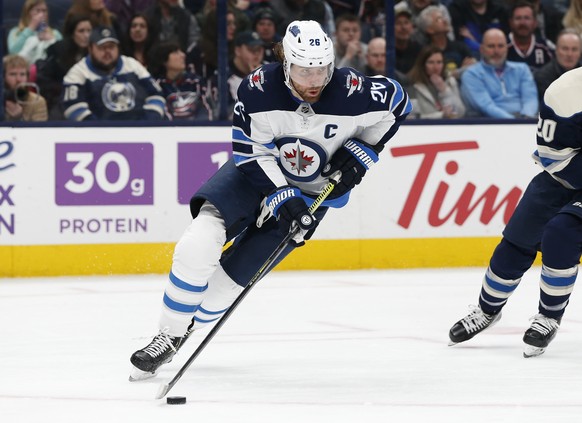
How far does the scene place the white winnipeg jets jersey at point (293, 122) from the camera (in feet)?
13.6

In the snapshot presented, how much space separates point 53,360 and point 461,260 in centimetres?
368

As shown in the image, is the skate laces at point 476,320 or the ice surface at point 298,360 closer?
the ice surface at point 298,360

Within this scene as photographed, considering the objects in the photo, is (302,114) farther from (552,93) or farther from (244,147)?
(552,93)

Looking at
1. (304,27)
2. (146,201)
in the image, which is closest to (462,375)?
(304,27)

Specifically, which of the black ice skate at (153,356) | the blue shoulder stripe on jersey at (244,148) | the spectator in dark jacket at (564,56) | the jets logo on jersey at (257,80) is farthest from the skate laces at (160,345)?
the spectator in dark jacket at (564,56)

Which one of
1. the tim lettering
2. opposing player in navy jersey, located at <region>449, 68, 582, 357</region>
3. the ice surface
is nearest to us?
the ice surface

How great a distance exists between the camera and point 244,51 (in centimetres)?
750

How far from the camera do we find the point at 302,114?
415 centimetres

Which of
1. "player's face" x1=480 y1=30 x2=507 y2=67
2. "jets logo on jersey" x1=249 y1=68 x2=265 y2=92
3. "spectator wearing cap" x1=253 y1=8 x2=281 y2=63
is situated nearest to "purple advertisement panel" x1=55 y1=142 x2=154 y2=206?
"spectator wearing cap" x1=253 y1=8 x2=281 y2=63

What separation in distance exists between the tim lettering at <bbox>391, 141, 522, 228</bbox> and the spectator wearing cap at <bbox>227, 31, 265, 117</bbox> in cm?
94

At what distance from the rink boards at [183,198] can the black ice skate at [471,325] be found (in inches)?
108

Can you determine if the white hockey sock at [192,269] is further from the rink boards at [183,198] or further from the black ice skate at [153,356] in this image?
the rink boards at [183,198]

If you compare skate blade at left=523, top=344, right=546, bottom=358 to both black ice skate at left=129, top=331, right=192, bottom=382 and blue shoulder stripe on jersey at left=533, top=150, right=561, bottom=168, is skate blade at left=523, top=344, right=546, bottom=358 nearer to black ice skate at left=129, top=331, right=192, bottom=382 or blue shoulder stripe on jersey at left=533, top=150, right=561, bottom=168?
blue shoulder stripe on jersey at left=533, top=150, right=561, bottom=168

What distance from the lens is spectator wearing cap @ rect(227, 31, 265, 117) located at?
7.49m
